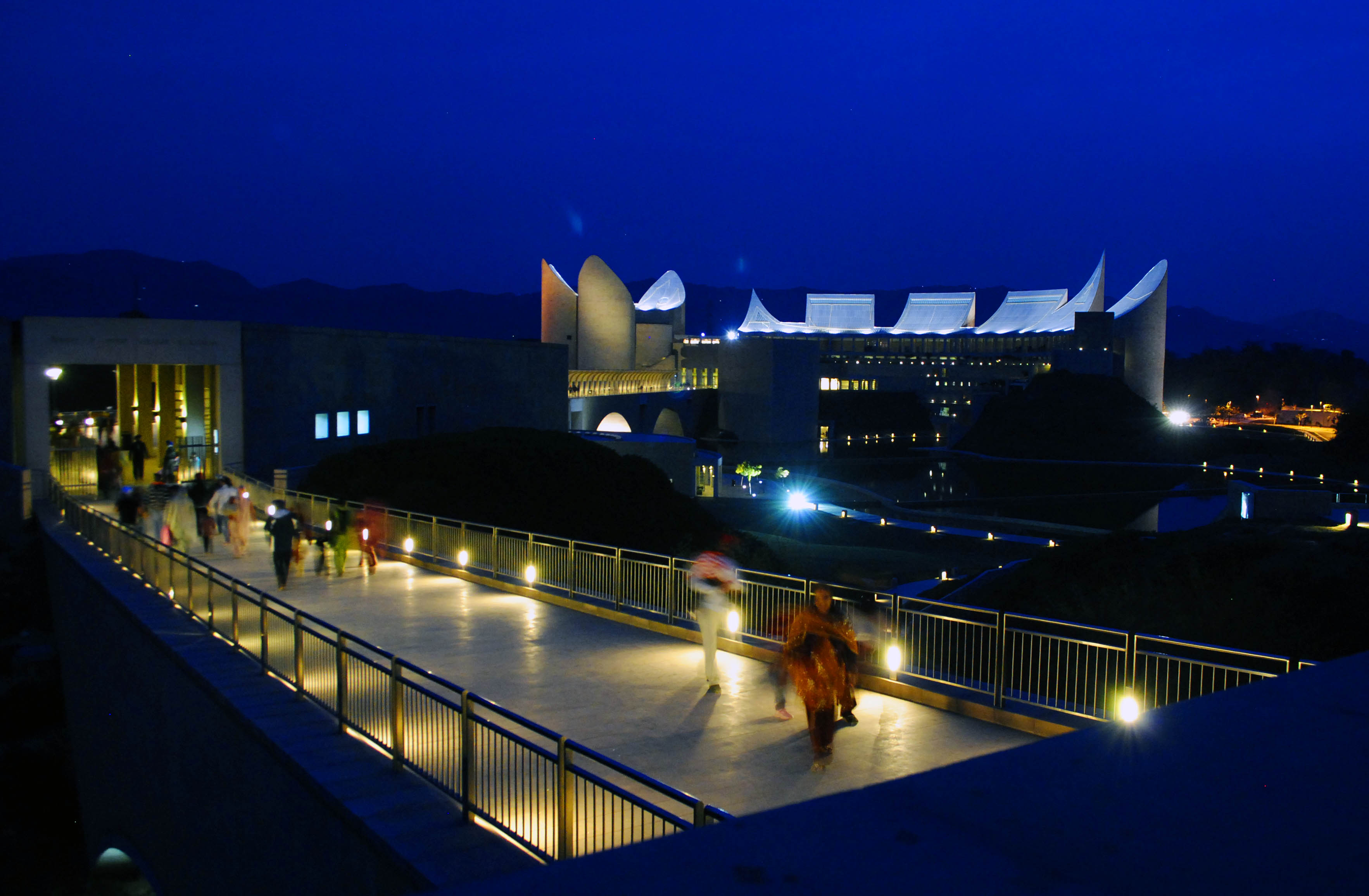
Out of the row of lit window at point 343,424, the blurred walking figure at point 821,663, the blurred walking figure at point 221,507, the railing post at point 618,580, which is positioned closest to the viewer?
the blurred walking figure at point 821,663

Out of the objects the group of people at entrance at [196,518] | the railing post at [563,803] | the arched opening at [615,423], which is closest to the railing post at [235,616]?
the railing post at [563,803]

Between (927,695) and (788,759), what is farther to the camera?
(927,695)

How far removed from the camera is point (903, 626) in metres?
7.58

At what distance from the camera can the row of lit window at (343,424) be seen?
24516 mm

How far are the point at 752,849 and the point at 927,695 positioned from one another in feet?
16.4

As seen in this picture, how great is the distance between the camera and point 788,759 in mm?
5805

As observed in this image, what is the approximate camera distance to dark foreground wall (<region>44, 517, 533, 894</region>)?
4.74 m

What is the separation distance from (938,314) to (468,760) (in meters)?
90.6

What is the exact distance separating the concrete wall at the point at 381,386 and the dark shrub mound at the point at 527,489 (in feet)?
6.12

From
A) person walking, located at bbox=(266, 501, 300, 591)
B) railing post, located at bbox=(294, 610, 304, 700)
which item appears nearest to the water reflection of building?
person walking, located at bbox=(266, 501, 300, 591)

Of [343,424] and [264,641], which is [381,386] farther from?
[264,641]

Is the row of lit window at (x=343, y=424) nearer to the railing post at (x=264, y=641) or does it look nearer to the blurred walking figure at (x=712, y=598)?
the railing post at (x=264, y=641)

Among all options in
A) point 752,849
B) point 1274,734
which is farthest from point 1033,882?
point 1274,734

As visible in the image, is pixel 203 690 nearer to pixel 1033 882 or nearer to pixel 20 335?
pixel 1033 882
